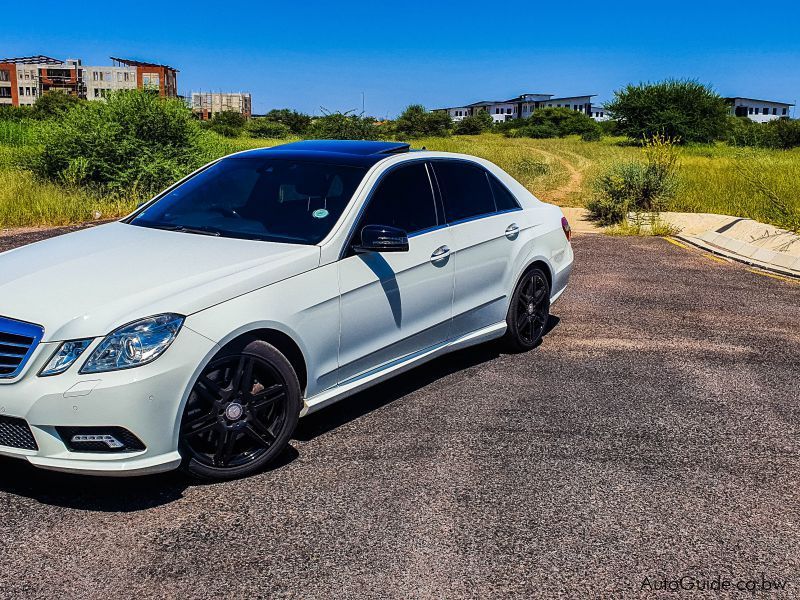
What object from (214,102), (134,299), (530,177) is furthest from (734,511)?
(214,102)

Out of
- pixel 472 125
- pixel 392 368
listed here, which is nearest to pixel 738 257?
pixel 392 368

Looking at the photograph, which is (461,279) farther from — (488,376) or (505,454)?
(505,454)

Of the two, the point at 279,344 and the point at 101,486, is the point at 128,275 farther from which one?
the point at 101,486

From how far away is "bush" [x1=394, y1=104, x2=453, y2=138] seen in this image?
255 ft

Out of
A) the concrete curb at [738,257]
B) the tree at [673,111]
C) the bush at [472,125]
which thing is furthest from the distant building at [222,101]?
the concrete curb at [738,257]

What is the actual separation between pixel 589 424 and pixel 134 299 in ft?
9.73

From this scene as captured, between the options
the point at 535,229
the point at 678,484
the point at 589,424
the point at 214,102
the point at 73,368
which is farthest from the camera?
the point at 214,102

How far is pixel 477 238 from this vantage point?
20.3 feet

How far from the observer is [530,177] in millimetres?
29766

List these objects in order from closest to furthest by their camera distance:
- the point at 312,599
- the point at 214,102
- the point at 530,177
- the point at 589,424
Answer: the point at 312,599 < the point at 589,424 < the point at 530,177 < the point at 214,102

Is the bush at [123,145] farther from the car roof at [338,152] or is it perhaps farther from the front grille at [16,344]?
the front grille at [16,344]

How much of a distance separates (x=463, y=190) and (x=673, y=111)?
60.5 metres

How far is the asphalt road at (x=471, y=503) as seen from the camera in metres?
3.57

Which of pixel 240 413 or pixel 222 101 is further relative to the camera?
pixel 222 101
